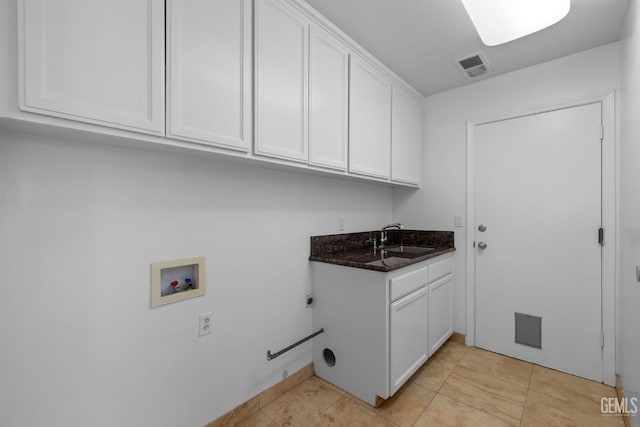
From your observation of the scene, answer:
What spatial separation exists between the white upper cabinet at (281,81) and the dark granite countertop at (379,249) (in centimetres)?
75

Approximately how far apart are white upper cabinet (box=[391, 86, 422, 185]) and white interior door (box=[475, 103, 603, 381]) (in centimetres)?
54

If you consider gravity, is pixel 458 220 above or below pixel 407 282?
above

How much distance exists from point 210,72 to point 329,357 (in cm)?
192

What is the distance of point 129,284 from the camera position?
121cm

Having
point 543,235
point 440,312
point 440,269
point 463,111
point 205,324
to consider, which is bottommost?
point 440,312

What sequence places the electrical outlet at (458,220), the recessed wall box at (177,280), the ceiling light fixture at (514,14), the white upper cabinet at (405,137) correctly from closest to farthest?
the recessed wall box at (177,280) → the ceiling light fixture at (514,14) → the white upper cabinet at (405,137) → the electrical outlet at (458,220)

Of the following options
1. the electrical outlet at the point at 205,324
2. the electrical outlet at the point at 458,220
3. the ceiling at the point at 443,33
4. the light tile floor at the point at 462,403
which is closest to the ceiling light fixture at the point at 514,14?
the ceiling at the point at 443,33

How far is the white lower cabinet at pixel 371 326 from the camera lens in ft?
5.41

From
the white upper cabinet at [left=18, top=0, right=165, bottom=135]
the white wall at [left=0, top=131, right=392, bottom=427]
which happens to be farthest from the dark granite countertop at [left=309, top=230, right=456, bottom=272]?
the white upper cabinet at [left=18, top=0, right=165, bottom=135]

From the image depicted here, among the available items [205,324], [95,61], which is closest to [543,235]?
[205,324]

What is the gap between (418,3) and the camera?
5.15 ft

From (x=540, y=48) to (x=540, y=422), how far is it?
2.49 m

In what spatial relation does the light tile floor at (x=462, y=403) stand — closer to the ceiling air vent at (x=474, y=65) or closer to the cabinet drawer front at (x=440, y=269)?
the cabinet drawer front at (x=440, y=269)

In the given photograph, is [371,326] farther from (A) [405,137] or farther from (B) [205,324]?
(A) [405,137]
